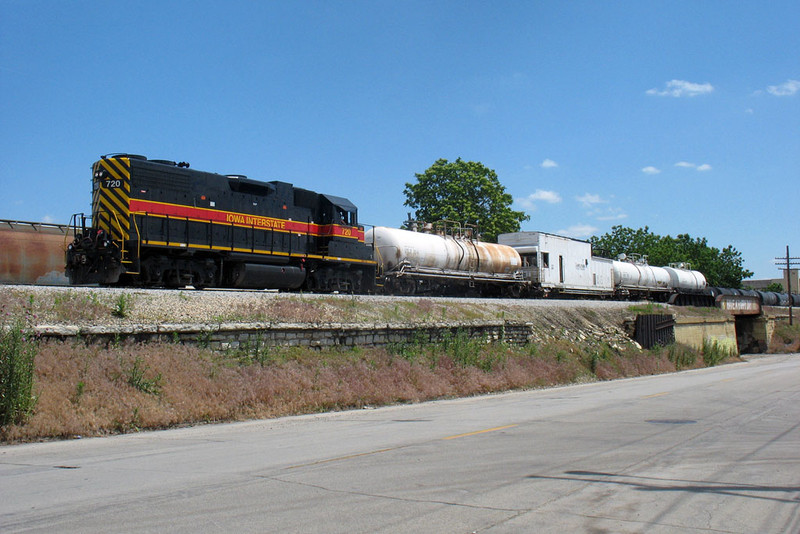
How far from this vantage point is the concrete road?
5652 millimetres

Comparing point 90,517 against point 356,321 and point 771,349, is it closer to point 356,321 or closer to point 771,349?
point 356,321

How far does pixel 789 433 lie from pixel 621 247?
271 feet

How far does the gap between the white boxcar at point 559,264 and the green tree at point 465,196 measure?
46.4ft

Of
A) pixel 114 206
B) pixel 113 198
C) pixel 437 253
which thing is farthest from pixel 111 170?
pixel 437 253

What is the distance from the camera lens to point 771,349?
62.8 metres

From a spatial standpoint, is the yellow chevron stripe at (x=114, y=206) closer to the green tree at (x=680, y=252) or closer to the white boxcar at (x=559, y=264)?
the white boxcar at (x=559, y=264)

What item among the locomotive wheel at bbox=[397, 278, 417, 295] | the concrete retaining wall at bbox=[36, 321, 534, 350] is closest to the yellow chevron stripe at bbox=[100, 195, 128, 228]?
the concrete retaining wall at bbox=[36, 321, 534, 350]

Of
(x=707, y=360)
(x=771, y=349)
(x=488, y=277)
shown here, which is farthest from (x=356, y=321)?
(x=771, y=349)

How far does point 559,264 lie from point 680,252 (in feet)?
219

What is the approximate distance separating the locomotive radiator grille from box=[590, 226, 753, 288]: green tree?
7340cm

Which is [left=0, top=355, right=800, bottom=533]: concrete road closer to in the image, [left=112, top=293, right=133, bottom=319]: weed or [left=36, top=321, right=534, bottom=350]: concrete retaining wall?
[left=36, top=321, right=534, bottom=350]: concrete retaining wall

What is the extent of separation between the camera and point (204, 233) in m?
19.4

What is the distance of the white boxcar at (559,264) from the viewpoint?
36.2 metres

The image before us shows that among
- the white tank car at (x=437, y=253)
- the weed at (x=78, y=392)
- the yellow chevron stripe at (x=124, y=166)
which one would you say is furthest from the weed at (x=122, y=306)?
the white tank car at (x=437, y=253)
